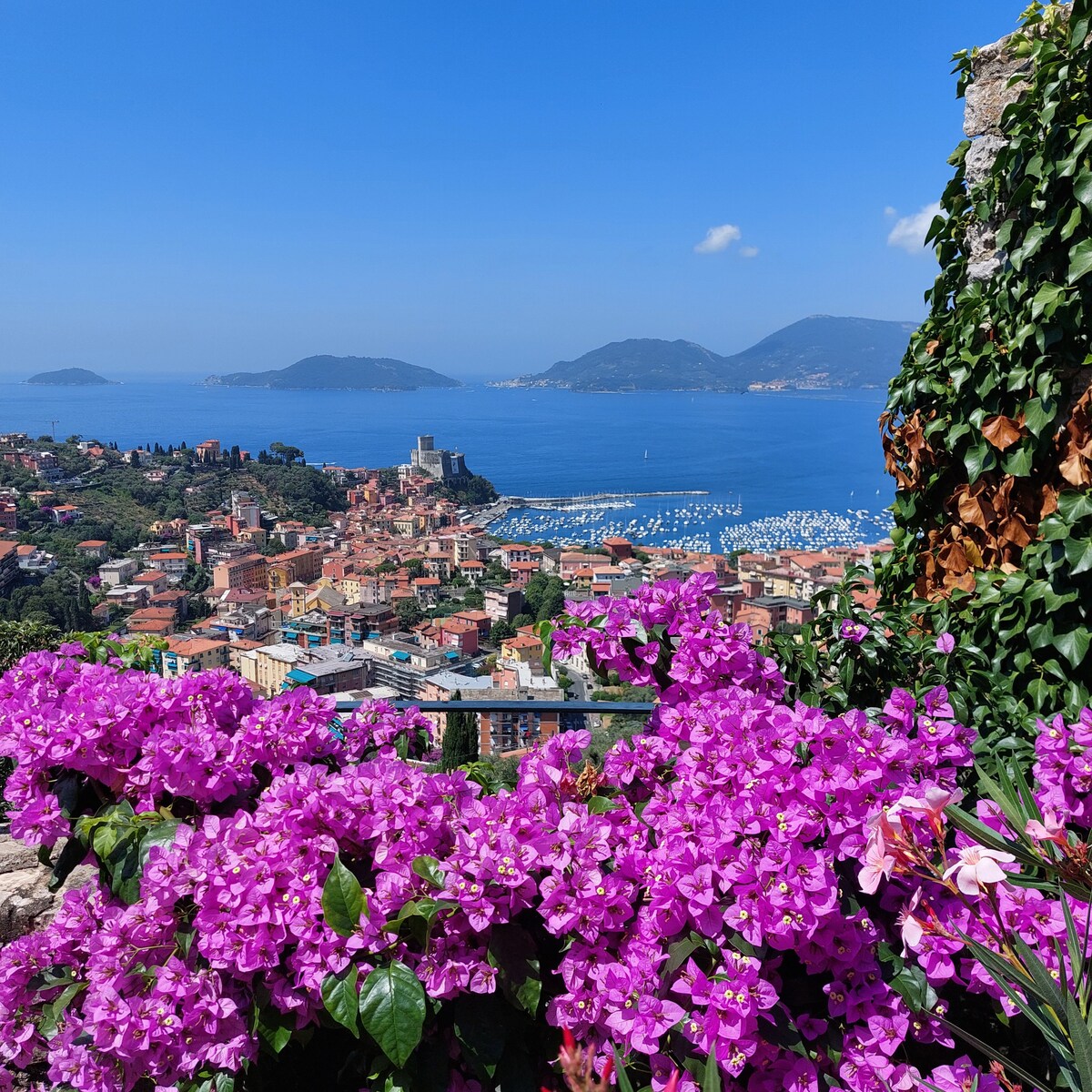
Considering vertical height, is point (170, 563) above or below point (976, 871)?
below

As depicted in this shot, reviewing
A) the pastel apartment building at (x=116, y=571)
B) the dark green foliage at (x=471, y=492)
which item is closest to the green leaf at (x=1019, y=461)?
the pastel apartment building at (x=116, y=571)

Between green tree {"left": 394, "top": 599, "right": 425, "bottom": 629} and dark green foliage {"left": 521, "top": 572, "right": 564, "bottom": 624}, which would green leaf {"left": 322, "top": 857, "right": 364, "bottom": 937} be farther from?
green tree {"left": 394, "top": 599, "right": 425, "bottom": 629}

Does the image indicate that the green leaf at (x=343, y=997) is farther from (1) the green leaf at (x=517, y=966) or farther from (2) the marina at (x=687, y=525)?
(2) the marina at (x=687, y=525)

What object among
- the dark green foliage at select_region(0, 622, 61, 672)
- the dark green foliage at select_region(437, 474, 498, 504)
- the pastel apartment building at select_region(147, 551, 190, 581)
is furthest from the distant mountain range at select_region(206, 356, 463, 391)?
the dark green foliage at select_region(0, 622, 61, 672)

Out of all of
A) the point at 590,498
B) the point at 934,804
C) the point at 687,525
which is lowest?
the point at 687,525

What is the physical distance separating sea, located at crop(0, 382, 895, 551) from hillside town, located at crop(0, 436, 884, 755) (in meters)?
9.87

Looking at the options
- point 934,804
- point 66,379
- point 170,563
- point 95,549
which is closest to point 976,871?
point 934,804

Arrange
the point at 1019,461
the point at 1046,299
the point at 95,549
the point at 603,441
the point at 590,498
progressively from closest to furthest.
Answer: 1. the point at 1046,299
2. the point at 1019,461
3. the point at 95,549
4. the point at 590,498
5. the point at 603,441

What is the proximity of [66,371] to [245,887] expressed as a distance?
17267 centimetres

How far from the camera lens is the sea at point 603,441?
51.8 metres

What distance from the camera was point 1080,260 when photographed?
1.43m

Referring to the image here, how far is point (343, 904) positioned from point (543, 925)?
27cm

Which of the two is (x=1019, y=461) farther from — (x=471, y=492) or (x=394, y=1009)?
(x=471, y=492)

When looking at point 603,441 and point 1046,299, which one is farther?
point 603,441
